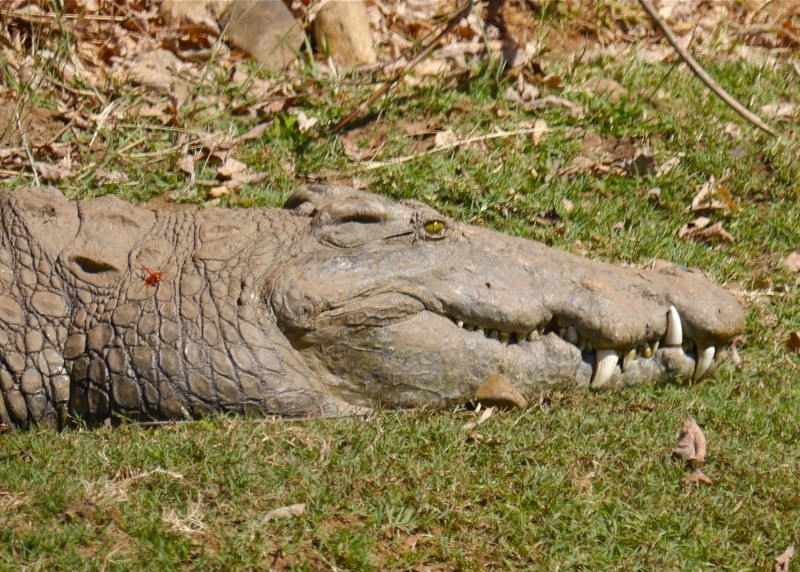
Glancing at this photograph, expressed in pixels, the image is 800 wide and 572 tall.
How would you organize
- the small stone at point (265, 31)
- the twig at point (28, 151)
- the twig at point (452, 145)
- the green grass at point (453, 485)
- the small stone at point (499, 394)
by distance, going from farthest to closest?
the small stone at point (265, 31) < the twig at point (452, 145) < the twig at point (28, 151) < the small stone at point (499, 394) < the green grass at point (453, 485)

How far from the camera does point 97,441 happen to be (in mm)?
4207

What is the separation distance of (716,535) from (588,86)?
444 cm

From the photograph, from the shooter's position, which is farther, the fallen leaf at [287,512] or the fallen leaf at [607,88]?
the fallen leaf at [607,88]

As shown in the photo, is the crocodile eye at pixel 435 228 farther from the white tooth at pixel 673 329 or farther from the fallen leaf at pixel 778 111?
the fallen leaf at pixel 778 111

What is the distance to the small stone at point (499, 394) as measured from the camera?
447cm

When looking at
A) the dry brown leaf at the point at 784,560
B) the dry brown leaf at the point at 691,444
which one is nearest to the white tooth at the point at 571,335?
the dry brown leaf at the point at 691,444

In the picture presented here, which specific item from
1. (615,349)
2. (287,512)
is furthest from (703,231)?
(287,512)

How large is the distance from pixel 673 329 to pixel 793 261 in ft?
6.32

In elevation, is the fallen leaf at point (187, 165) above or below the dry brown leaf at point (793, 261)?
above

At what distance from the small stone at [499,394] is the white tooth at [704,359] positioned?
2.70 feet

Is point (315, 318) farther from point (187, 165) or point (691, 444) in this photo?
point (187, 165)

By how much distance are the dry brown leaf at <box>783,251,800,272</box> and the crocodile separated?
1633mm

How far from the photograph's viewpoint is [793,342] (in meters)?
5.46

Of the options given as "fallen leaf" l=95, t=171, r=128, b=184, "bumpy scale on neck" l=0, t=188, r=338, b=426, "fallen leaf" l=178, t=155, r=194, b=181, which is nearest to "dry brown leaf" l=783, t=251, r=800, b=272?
"bumpy scale on neck" l=0, t=188, r=338, b=426
